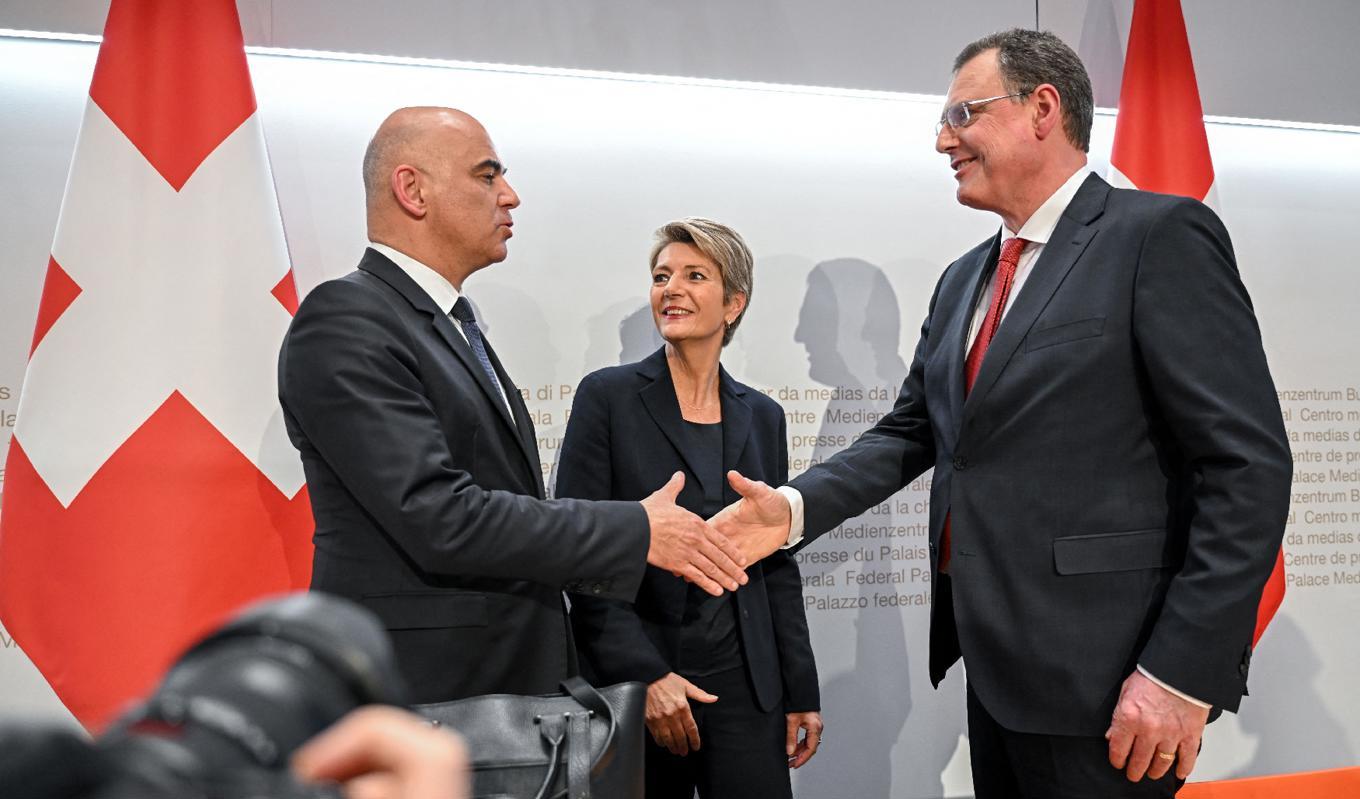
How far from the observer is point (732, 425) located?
3025 mm

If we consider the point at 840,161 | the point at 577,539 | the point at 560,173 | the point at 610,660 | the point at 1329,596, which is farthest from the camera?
the point at 1329,596

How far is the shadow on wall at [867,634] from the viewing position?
3.91 m

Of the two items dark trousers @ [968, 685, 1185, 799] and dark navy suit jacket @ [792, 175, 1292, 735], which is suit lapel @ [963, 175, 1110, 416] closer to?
dark navy suit jacket @ [792, 175, 1292, 735]

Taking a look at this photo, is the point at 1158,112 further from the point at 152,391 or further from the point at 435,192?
the point at 152,391

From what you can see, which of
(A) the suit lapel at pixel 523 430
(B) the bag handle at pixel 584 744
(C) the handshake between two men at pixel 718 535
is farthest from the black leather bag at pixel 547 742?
(A) the suit lapel at pixel 523 430

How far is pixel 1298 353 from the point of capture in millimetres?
4414

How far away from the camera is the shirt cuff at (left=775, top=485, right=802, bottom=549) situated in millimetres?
2672

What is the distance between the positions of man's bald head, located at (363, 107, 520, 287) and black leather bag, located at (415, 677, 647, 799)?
102cm

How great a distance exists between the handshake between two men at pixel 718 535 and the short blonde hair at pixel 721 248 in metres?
0.71

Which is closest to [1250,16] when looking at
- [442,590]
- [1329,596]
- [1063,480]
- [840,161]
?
[840,161]

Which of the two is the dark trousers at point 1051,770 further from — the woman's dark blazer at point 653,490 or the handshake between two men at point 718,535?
the woman's dark blazer at point 653,490

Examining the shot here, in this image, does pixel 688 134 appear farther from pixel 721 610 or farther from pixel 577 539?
pixel 577 539

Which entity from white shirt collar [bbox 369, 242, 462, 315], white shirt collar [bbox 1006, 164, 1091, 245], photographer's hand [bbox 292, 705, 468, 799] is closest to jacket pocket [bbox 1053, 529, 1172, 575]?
white shirt collar [bbox 1006, 164, 1091, 245]

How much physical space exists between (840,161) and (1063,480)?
2235 mm
